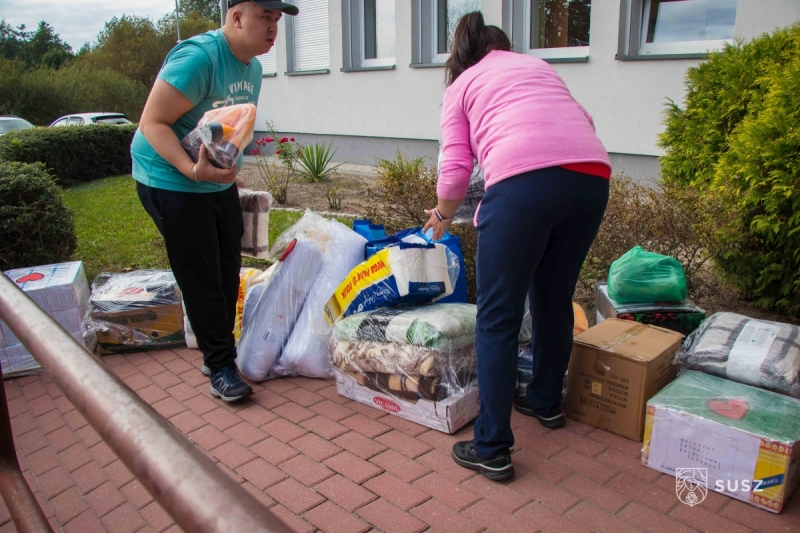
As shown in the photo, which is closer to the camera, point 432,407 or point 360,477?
point 360,477

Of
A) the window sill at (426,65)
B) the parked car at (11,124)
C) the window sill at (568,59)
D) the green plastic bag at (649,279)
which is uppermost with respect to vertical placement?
the window sill at (426,65)

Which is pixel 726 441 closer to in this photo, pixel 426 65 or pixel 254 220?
pixel 254 220

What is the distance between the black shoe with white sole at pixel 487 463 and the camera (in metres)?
2.49

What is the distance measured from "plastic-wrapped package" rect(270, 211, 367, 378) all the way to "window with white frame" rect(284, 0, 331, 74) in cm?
972

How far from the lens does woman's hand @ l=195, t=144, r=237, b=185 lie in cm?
275

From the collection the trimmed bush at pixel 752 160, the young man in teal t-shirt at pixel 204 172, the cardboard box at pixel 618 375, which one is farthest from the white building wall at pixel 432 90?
the young man in teal t-shirt at pixel 204 172

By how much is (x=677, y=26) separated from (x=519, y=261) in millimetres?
6762

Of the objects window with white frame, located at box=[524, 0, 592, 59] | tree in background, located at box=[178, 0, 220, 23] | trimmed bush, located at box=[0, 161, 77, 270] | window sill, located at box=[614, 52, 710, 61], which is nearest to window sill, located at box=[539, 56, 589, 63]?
window with white frame, located at box=[524, 0, 592, 59]

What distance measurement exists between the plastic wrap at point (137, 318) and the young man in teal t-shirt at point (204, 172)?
848mm

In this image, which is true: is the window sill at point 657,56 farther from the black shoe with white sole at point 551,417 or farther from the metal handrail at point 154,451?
the metal handrail at point 154,451

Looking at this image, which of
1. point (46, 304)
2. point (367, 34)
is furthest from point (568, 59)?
point (46, 304)

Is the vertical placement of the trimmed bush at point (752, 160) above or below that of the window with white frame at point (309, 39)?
below

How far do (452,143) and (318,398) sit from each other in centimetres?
154

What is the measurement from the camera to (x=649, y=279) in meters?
3.33
